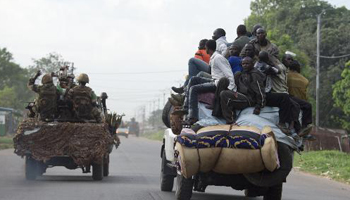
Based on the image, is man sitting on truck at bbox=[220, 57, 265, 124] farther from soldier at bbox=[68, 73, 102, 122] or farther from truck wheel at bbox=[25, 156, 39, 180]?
truck wheel at bbox=[25, 156, 39, 180]

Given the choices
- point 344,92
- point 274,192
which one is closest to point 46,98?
point 274,192

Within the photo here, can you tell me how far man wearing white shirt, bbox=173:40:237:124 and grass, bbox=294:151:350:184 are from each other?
10862 millimetres

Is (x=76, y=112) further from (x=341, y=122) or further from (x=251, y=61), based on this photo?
(x=341, y=122)

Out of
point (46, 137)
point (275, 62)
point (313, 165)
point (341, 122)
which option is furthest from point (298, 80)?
point (341, 122)

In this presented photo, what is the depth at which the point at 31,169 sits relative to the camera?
56.9ft

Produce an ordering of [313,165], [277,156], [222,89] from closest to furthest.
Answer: [277,156] → [222,89] → [313,165]

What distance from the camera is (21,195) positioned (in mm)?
13211

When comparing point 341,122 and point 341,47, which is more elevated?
point 341,47

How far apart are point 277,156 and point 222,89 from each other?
4.75 ft

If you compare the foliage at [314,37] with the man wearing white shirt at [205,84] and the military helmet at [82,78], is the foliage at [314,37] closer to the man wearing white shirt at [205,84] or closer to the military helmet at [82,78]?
the military helmet at [82,78]

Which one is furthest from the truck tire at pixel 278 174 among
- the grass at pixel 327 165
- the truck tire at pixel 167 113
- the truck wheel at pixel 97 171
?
the grass at pixel 327 165

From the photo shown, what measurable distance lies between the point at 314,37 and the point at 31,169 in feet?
158

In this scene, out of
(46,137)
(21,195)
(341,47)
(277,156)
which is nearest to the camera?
(277,156)

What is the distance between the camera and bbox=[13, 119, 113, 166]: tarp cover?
16703 mm
